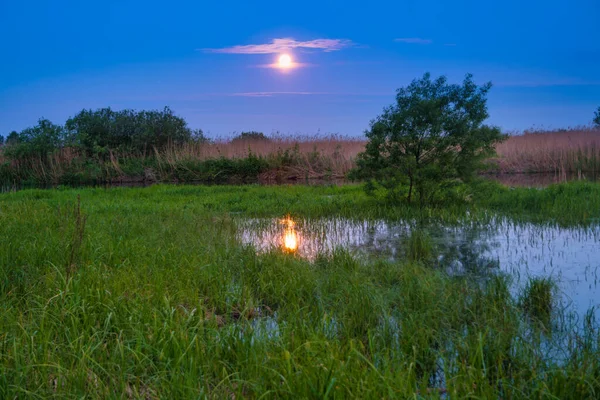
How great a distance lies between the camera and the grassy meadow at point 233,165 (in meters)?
23.7

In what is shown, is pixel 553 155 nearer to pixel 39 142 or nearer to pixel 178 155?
pixel 178 155

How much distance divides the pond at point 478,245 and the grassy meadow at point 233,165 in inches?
567

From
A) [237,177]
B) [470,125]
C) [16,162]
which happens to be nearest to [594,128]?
[237,177]

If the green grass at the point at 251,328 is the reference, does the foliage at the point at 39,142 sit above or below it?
above

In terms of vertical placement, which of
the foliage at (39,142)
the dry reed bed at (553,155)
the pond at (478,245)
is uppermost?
the foliage at (39,142)

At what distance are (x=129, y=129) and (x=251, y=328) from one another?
27.0 m

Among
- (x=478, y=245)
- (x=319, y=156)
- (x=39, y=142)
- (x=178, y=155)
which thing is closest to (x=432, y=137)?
(x=478, y=245)

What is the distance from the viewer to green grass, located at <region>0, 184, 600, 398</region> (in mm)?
2772

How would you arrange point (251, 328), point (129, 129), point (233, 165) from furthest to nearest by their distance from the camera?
point (129, 129) < point (233, 165) < point (251, 328)

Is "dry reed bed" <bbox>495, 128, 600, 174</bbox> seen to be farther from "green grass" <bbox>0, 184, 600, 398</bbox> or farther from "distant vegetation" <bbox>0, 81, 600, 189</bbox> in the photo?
"green grass" <bbox>0, 184, 600, 398</bbox>

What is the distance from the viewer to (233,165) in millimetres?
24266

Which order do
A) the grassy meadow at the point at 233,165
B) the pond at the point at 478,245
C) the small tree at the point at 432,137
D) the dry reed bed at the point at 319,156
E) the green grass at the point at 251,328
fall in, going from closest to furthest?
1. the green grass at the point at 251,328
2. the pond at the point at 478,245
3. the small tree at the point at 432,137
4. the dry reed bed at the point at 319,156
5. the grassy meadow at the point at 233,165

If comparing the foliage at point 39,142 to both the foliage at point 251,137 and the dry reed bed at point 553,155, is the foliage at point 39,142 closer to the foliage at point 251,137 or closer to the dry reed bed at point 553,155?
the foliage at point 251,137

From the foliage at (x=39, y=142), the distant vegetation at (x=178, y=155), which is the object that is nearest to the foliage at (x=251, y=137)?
the distant vegetation at (x=178, y=155)
